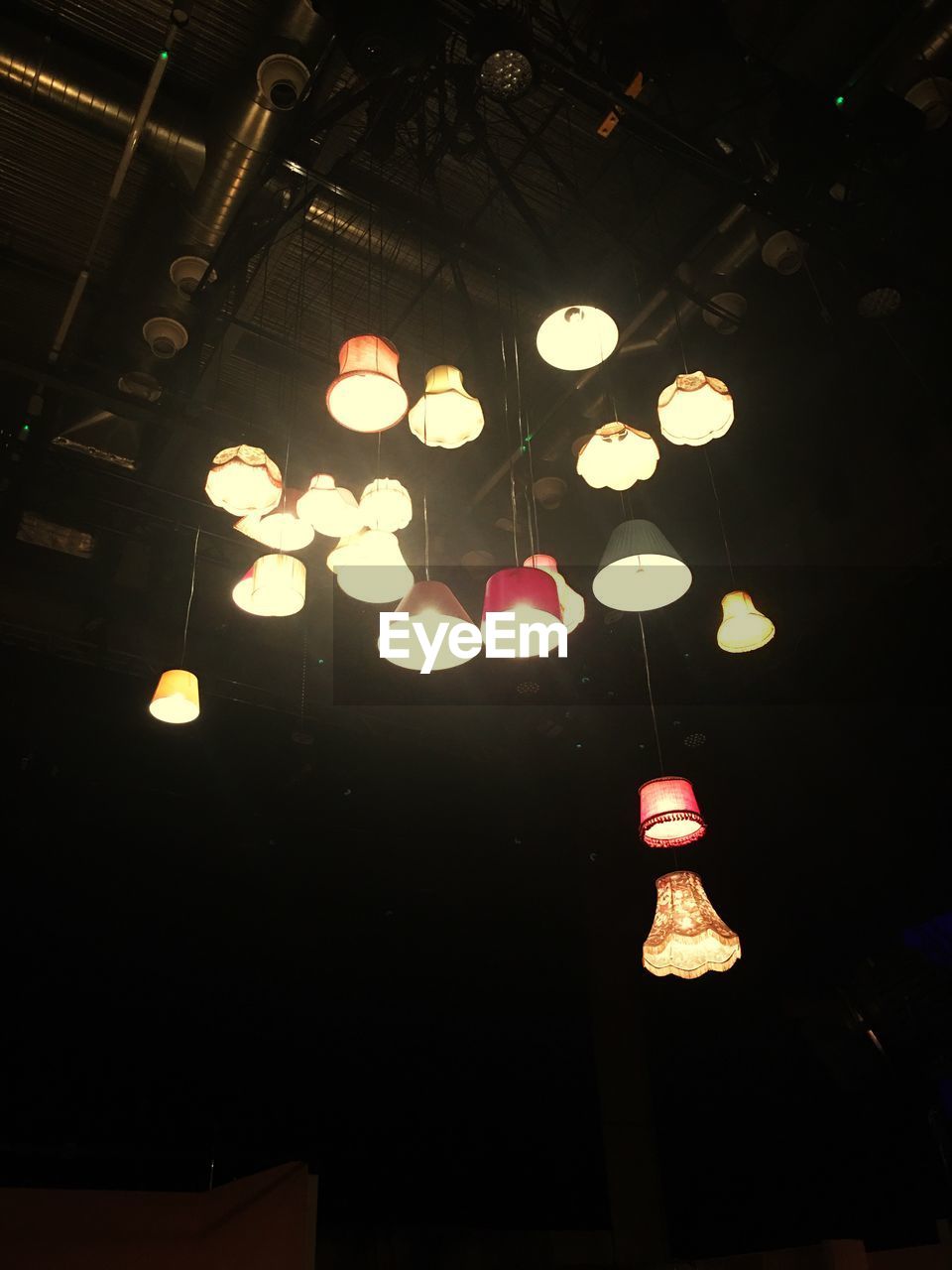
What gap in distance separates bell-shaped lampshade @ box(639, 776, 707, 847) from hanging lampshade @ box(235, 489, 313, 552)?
1.69 meters

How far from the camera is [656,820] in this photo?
363 cm

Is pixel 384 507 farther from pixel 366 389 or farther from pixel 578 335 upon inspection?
pixel 578 335

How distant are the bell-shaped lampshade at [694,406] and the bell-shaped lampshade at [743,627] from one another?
3.60ft

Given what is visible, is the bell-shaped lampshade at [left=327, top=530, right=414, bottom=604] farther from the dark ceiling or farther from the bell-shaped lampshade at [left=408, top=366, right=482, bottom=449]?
the dark ceiling

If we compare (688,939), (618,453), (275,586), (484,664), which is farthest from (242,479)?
(484,664)

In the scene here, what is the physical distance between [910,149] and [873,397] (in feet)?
4.21

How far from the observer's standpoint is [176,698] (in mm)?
4148

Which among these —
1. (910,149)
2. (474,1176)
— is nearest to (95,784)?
(474,1176)

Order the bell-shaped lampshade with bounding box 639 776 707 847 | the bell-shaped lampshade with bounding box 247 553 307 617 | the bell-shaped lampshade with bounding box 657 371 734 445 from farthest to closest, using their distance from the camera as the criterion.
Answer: the bell-shaped lampshade with bounding box 639 776 707 847
the bell-shaped lampshade with bounding box 247 553 307 617
the bell-shaped lampshade with bounding box 657 371 734 445

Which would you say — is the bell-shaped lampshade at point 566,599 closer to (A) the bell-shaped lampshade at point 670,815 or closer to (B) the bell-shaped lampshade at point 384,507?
(B) the bell-shaped lampshade at point 384,507

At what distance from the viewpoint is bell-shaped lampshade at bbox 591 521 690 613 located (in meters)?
3.10

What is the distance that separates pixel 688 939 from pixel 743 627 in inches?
51.2

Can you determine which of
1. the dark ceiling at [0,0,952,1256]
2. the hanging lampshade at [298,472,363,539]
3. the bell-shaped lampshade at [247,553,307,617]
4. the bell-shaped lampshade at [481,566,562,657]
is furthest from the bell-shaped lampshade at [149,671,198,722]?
the bell-shaped lampshade at [481,566,562,657]

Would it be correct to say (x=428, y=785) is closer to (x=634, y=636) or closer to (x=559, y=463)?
(x=634, y=636)
